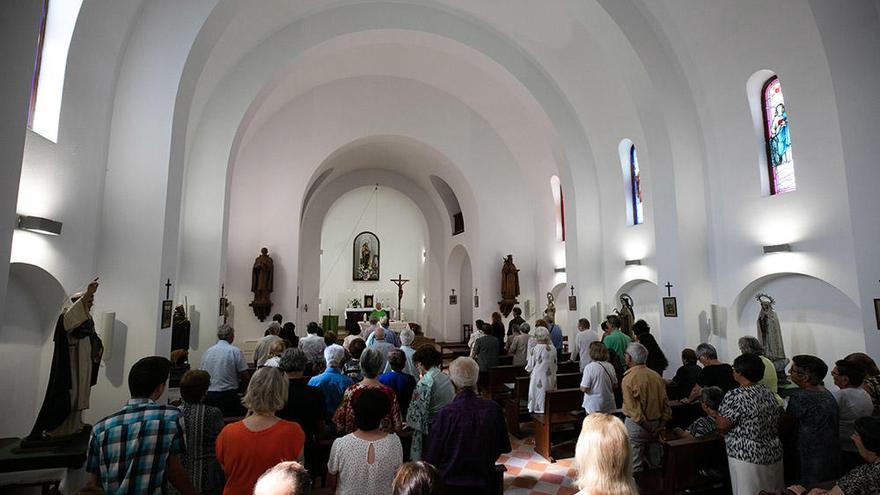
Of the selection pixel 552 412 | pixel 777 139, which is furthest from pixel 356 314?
pixel 777 139

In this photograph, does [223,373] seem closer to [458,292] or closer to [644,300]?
[644,300]

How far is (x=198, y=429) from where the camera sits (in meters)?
2.89

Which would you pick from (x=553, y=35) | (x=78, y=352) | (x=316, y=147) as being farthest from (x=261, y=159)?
(x=78, y=352)

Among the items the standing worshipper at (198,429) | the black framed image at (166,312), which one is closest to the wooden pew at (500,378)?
the black framed image at (166,312)

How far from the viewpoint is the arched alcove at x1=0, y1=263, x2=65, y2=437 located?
448 centimetres

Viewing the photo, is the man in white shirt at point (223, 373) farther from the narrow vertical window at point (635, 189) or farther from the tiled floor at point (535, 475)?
the narrow vertical window at point (635, 189)

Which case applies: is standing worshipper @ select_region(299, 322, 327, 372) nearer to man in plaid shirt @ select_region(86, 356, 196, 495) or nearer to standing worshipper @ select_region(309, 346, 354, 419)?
standing worshipper @ select_region(309, 346, 354, 419)

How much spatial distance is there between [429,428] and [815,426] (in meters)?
2.82

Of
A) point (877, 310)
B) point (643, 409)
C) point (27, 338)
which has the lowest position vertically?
point (643, 409)

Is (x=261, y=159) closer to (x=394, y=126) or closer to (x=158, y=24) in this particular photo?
(x=394, y=126)

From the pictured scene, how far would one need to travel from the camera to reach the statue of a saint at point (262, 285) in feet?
37.8

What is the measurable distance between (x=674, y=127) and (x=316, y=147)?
9102mm

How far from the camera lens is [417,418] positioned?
11.4 feet

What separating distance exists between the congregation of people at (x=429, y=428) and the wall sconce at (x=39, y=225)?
191 centimetres
